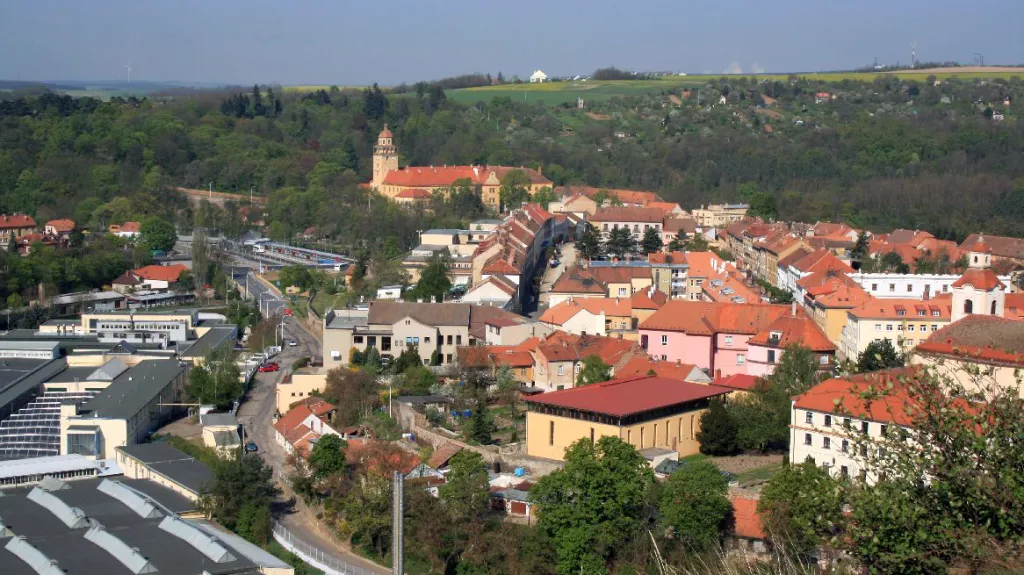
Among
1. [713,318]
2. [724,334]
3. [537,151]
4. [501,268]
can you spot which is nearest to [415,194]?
[537,151]

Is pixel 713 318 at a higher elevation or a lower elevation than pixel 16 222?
higher

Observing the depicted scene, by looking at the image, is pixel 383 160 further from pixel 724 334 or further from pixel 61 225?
pixel 724 334

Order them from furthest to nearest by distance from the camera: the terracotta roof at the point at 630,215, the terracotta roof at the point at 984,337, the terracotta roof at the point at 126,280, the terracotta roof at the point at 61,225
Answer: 1. the terracotta roof at the point at 61,225
2. the terracotta roof at the point at 630,215
3. the terracotta roof at the point at 126,280
4. the terracotta roof at the point at 984,337

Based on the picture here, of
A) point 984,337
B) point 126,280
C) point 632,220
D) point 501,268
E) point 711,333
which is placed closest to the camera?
point 984,337

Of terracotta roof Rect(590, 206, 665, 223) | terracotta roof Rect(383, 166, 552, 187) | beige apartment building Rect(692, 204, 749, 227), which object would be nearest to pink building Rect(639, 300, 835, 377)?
terracotta roof Rect(590, 206, 665, 223)

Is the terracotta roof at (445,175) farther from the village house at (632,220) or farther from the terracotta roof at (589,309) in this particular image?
the terracotta roof at (589,309)

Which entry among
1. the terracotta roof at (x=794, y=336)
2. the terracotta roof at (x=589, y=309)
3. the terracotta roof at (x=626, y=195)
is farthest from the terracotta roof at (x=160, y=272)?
the terracotta roof at (x=794, y=336)

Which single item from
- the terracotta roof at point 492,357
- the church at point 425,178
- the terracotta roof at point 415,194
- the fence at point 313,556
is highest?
the church at point 425,178
